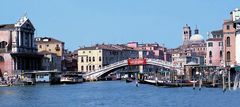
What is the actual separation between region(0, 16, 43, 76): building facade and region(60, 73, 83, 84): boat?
10.8 ft

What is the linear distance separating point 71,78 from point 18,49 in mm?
5199

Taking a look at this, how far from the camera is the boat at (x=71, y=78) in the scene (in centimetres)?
6125

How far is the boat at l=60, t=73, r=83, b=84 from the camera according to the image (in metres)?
61.2

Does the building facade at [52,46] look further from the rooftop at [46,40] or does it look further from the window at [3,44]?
the window at [3,44]

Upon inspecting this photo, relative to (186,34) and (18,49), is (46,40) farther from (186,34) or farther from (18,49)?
(186,34)

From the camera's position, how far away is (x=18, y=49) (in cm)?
6184

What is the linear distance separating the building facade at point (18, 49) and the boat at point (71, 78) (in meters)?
3.29

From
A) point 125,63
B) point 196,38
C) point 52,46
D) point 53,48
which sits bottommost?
point 125,63

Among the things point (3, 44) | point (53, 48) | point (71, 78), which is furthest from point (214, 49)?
point (53, 48)

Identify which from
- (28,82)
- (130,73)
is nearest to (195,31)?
(130,73)

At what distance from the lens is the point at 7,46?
61.9 metres

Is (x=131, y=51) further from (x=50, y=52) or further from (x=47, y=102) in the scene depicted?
(x=47, y=102)

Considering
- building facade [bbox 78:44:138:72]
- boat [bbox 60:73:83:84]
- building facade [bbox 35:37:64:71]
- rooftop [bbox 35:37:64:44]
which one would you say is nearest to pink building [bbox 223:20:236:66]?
boat [bbox 60:73:83:84]

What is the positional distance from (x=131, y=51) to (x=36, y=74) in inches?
1365
